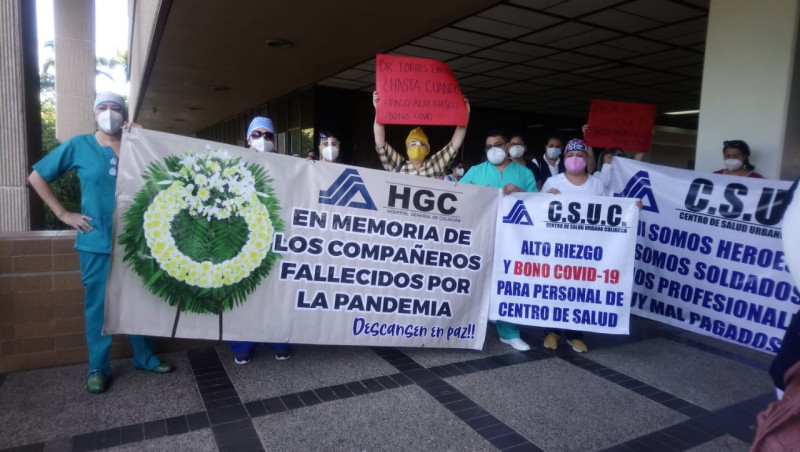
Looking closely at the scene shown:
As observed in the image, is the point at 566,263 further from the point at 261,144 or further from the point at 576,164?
the point at 261,144

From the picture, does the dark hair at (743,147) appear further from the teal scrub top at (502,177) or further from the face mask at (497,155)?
the face mask at (497,155)

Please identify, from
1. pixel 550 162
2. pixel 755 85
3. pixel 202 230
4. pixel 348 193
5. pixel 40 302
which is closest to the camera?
pixel 202 230

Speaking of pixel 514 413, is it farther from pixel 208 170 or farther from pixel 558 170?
pixel 558 170

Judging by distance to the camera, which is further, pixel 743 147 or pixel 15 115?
pixel 743 147

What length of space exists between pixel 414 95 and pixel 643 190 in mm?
2223

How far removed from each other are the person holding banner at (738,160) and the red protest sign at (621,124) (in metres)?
1.08

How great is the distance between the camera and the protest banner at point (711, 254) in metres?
3.60

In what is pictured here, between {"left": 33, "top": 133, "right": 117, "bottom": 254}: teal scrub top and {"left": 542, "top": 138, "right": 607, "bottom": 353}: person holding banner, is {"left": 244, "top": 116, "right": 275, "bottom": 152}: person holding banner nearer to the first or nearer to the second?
{"left": 33, "top": 133, "right": 117, "bottom": 254}: teal scrub top

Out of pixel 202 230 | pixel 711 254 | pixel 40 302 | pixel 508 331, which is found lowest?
pixel 508 331

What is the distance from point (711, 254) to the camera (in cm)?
391

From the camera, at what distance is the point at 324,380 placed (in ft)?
11.4

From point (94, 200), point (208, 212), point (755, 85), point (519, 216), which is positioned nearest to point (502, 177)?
point (519, 216)

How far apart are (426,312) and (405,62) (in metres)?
2.20

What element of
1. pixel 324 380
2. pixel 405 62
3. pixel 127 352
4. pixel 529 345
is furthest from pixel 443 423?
pixel 405 62
